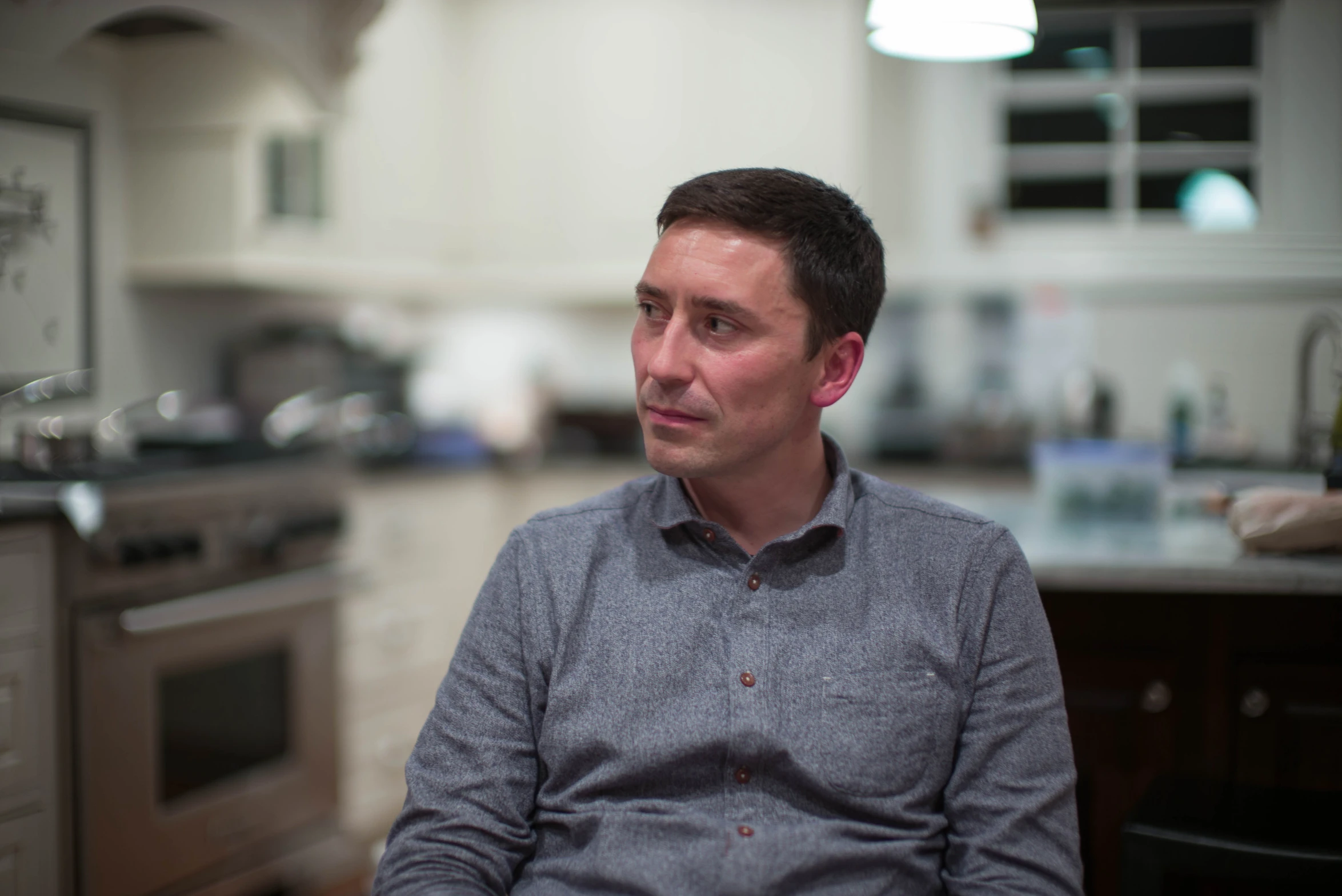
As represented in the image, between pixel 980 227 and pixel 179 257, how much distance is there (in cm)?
239

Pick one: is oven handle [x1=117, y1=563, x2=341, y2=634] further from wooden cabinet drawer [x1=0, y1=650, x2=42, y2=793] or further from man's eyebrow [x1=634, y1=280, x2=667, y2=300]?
man's eyebrow [x1=634, y1=280, x2=667, y2=300]

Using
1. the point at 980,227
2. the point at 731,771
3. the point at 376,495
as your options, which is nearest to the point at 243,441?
the point at 376,495

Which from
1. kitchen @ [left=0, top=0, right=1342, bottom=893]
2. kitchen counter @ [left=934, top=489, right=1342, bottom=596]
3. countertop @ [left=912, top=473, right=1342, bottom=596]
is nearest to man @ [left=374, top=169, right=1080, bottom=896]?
countertop @ [left=912, top=473, right=1342, bottom=596]

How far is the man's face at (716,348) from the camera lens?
3.95 ft

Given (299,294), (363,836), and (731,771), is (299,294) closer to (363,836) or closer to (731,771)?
(363,836)

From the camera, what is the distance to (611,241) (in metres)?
3.87

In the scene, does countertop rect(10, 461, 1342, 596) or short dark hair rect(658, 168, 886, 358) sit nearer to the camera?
short dark hair rect(658, 168, 886, 358)

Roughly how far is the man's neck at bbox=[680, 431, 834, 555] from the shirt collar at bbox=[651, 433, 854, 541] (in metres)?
0.02

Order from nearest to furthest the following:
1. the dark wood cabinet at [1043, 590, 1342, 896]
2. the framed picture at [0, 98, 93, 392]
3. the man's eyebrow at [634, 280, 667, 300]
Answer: the man's eyebrow at [634, 280, 667, 300] < the dark wood cabinet at [1043, 590, 1342, 896] < the framed picture at [0, 98, 93, 392]

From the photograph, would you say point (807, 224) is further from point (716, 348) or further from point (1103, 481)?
point (1103, 481)

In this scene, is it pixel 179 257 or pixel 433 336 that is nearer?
pixel 179 257

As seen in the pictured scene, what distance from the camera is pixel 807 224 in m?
1.23

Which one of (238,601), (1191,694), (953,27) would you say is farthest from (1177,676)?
(238,601)

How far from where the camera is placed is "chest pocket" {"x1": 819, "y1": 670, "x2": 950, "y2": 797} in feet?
3.76
